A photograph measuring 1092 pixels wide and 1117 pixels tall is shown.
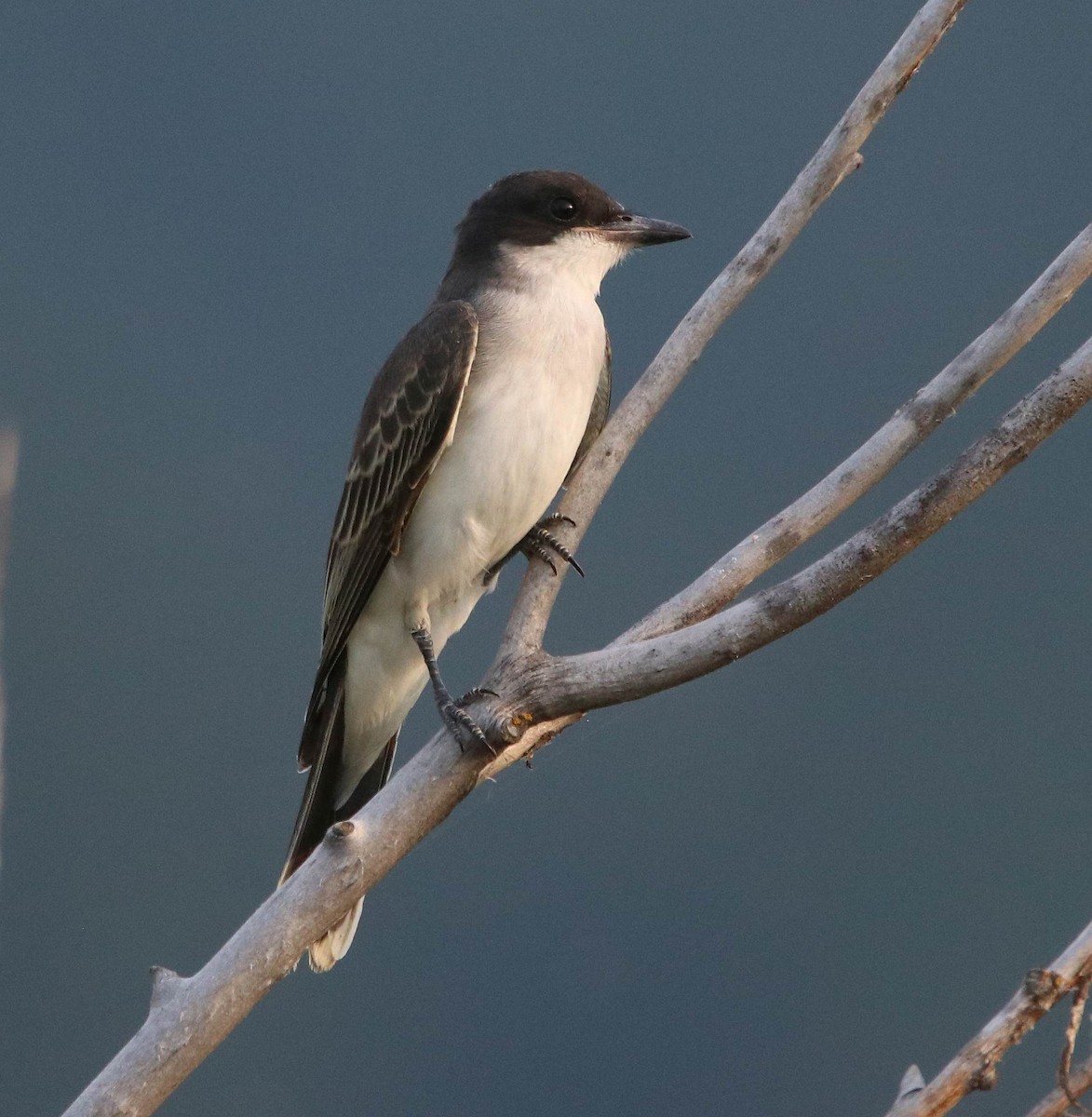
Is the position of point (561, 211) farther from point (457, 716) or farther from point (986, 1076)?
point (986, 1076)

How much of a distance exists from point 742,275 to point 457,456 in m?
0.58

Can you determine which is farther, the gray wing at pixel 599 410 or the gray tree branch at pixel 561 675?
the gray wing at pixel 599 410

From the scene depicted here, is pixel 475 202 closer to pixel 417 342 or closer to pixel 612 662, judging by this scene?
pixel 417 342

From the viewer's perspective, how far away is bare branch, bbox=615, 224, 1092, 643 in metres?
1.78

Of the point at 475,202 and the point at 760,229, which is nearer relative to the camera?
the point at 760,229

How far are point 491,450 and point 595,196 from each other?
0.56 metres

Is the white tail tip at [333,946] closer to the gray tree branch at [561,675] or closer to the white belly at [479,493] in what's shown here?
the white belly at [479,493]

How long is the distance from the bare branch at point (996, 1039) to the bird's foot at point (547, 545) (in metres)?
0.99

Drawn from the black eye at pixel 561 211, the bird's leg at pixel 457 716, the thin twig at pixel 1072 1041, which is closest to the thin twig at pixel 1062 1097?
the thin twig at pixel 1072 1041

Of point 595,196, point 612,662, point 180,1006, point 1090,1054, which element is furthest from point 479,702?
point 595,196

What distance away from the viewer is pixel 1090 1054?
138cm

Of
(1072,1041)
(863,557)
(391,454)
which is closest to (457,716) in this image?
(863,557)

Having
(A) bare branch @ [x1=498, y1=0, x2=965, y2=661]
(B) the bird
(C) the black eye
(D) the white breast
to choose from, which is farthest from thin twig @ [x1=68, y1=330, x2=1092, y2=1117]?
(C) the black eye

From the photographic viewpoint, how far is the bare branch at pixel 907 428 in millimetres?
1775
